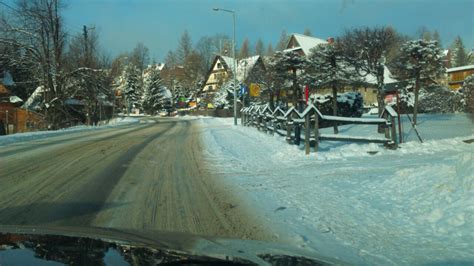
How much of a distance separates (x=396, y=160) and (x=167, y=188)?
598 cm

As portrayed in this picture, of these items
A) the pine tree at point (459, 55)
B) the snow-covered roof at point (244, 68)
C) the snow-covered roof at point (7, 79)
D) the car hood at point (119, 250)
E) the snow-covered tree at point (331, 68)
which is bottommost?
the car hood at point (119, 250)

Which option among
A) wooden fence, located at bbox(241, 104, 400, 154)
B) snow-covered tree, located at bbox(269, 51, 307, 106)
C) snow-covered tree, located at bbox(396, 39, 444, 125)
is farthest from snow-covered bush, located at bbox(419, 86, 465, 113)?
wooden fence, located at bbox(241, 104, 400, 154)

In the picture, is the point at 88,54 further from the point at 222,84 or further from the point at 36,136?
the point at 222,84

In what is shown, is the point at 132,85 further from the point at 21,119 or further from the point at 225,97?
the point at 21,119

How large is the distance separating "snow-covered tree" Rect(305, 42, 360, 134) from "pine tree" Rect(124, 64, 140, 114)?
83.4 m

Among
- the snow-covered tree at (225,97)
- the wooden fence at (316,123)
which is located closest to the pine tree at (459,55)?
the snow-covered tree at (225,97)

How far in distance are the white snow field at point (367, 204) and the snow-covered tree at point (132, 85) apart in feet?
312

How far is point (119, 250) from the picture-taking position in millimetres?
2586

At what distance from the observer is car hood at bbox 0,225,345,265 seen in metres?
2.38

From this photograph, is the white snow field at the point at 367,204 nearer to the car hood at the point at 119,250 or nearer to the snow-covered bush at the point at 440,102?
the car hood at the point at 119,250

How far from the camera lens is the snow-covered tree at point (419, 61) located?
2047 centimetres

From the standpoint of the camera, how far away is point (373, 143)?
44.2 ft

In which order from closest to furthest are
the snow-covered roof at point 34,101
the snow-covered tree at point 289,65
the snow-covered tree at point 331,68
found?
the snow-covered tree at point 331,68, the snow-covered tree at point 289,65, the snow-covered roof at point 34,101

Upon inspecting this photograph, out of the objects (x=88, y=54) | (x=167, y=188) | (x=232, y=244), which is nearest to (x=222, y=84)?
(x=88, y=54)
